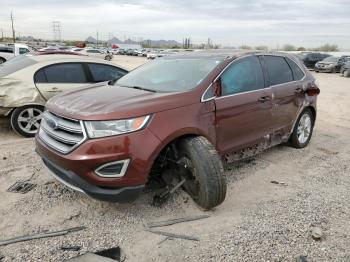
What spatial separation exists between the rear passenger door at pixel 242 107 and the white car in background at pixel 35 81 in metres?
2.31

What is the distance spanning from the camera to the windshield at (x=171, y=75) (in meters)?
4.30

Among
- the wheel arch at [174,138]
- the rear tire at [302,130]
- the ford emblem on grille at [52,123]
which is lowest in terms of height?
the rear tire at [302,130]

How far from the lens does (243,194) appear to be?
14.7ft

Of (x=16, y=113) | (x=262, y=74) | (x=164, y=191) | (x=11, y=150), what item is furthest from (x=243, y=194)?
(x=16, y=113)

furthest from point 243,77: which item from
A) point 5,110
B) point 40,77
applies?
point 5,110

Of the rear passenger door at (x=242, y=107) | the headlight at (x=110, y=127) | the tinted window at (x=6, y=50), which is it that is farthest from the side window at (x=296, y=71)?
the tinted window at (x=6, y=50)

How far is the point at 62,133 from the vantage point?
3668 mm

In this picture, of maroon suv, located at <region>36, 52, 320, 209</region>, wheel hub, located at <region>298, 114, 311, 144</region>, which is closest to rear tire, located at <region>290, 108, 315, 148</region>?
wheel hub, located at <region>298, 114, 311, 144</region>

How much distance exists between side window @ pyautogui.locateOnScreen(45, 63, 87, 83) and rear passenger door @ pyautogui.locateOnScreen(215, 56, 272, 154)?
3.52 meters

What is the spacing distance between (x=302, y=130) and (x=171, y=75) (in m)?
2.85

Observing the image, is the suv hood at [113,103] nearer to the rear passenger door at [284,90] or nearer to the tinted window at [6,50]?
the rear passenger door at [284,90]

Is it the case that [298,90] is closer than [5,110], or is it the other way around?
[298,90]

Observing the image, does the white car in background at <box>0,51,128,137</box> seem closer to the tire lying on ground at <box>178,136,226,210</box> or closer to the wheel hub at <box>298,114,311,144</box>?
the tire lying on ground at <box>178,136,226,210</box>

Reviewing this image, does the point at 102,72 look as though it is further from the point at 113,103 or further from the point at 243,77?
the point at 113,103
